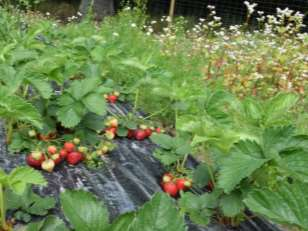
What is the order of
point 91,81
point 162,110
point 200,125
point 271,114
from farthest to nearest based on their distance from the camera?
point 162,110 → point 91,81 → point 271,114 → point 200,125

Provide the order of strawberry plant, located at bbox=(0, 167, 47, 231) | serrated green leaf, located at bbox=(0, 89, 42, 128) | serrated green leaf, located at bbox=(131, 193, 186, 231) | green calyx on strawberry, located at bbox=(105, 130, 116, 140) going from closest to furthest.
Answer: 1. serrated green leaf, located at bbox=(131, 193, 186, 231)
2. strawberry plant, located at bbox=(0, 167, 47, 231)
3. serrated green leaf, located at bbox=(0, 89, 42, 128)
4. green calyx on strawberry, located at bbox=(105, 130, 116, 140)

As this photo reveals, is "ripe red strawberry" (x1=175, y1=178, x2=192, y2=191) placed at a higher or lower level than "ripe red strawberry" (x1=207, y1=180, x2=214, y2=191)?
higher

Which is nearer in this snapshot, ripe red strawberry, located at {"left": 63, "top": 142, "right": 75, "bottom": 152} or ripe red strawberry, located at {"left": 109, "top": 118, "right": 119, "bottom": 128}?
ripe red strawberry, located at {"left": 63, "top": 142, "right": 75, "bottom": 152}

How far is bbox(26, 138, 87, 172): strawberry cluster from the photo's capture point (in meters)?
2.35

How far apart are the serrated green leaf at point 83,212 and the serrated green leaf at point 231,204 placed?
0.99 meters

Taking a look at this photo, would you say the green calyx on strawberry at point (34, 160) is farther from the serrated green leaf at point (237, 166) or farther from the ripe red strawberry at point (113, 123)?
the serrated green leaf at point (237, 166)

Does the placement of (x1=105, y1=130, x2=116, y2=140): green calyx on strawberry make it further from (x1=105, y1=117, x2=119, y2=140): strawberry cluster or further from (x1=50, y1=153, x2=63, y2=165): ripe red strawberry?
(x1=50, y1=153, x2=63, y2=165): ripe red strawberry

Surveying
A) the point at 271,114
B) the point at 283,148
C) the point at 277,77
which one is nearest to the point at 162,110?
the point at 271,114

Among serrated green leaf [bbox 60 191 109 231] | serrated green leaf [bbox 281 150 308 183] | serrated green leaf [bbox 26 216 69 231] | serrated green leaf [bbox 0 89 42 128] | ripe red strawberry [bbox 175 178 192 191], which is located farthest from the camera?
ripe red strawberry [bbox 175 178 192 191]

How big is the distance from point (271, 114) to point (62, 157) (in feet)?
3.55

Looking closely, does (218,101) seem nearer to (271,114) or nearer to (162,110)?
(271,114)

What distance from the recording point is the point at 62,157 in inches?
97.3

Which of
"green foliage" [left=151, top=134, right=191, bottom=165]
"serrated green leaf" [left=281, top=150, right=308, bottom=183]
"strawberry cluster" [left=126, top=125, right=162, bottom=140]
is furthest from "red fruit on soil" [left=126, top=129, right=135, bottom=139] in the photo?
"serrated green leaf" [left=281, top=150, right=308, bottom=183]

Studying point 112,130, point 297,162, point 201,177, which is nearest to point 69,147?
point 112,130
